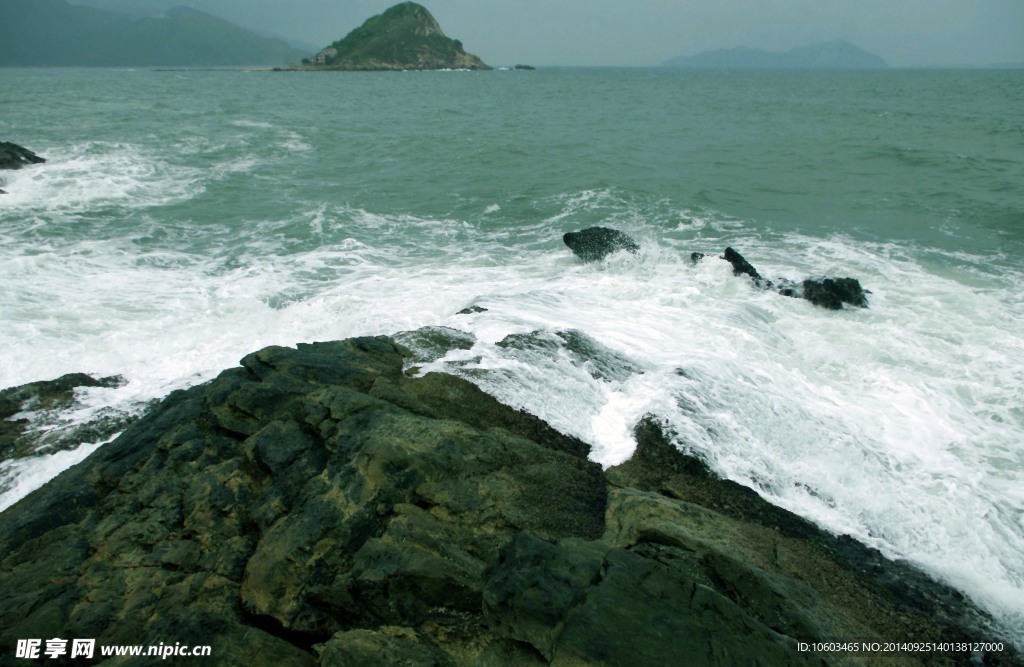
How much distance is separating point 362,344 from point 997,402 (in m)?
10.0

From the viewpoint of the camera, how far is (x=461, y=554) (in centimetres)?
525

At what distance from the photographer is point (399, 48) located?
180 m

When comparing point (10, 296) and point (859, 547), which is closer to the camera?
point (859, 547)

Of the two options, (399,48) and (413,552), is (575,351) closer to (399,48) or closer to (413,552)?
(413,552)

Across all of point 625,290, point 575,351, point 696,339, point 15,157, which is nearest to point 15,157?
point 15,157

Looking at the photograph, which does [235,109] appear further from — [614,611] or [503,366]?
[614,611]

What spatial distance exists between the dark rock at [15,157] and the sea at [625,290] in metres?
0.72

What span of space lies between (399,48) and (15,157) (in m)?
171

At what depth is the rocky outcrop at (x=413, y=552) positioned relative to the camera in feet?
14.3

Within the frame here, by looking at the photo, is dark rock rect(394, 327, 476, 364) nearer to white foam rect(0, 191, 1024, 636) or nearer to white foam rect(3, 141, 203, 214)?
white foam rect(0, 191, 1024, 636)

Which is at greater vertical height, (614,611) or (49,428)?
(614,611)

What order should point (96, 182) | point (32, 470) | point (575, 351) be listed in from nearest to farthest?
point (32, 470) → point (575, 351) → point (96, 182)

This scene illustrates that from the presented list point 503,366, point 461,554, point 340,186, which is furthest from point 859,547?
point 340,186

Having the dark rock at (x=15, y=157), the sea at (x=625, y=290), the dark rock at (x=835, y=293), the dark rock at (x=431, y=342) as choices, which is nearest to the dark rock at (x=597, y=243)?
the sea at (x=625, y=290)
